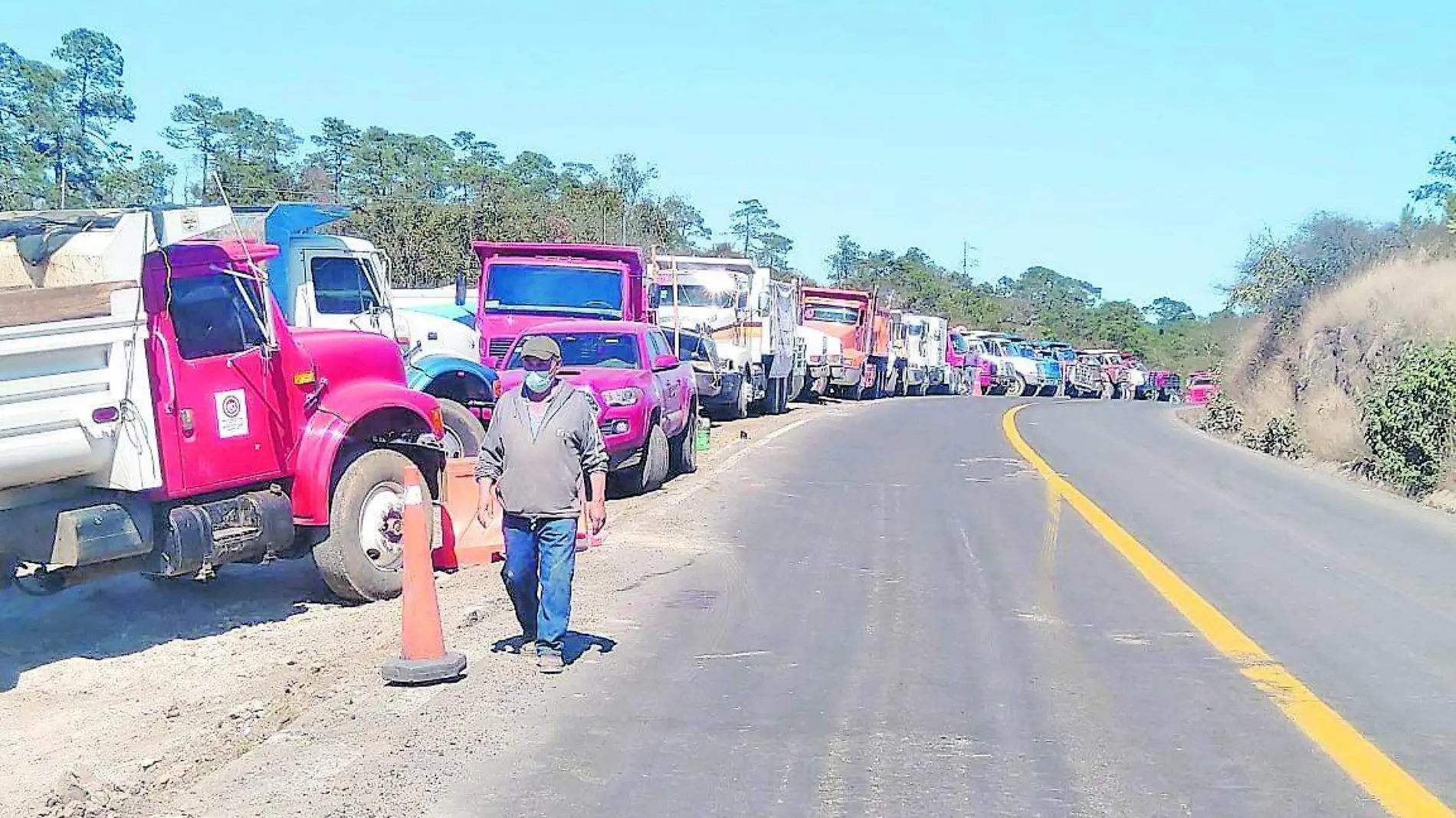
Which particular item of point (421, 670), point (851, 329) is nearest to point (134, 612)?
point (421, 670)

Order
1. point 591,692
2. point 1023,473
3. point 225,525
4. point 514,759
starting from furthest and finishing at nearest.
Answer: point 1023,473 → point 225,525 → point 591,692 → point 514,759

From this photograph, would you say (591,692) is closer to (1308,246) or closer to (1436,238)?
(1436,238)

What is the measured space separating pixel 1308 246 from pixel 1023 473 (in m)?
20.3

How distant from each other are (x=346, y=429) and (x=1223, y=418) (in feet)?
78.4

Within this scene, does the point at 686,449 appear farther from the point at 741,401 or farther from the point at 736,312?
the point at 736,312

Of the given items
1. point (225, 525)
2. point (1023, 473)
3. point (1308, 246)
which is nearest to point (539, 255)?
point (1023, 473)

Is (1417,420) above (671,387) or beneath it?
beneath

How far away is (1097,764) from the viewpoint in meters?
5.90

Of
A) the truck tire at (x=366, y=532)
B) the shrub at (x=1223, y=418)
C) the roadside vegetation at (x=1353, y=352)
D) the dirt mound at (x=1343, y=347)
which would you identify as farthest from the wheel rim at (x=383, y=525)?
the shrub at (x=1223, y=418)

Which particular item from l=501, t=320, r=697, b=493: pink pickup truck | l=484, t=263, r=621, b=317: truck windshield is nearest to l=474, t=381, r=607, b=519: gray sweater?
l=501, t=320, r=697, b=493: pink pickup truck

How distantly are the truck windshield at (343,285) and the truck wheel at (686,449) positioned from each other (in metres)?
4.23

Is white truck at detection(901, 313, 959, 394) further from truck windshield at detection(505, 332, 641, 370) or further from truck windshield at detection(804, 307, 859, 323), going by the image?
truck windshield at detection(505, 332, 641, 370)

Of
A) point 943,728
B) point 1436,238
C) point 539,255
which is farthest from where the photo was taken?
point 1436,238

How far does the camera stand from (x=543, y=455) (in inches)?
282
